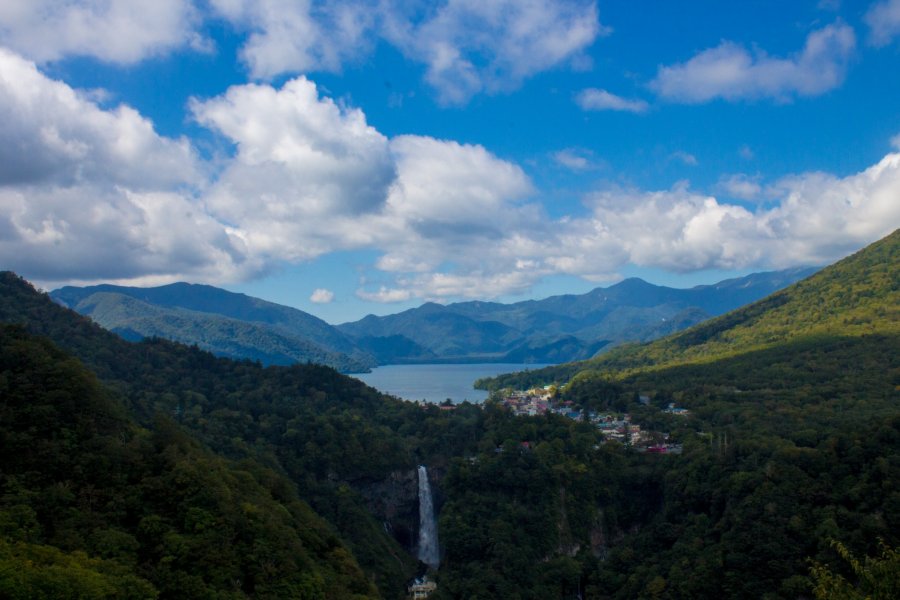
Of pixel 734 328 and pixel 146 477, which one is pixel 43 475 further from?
pixel 734 328

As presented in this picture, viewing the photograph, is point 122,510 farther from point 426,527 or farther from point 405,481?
point 405,481

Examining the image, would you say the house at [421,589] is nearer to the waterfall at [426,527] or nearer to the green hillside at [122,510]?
the waterfall at [426,527]

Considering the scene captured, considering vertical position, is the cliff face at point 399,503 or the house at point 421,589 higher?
the cliff face at point 399,503

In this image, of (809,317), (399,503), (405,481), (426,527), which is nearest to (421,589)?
(426,527)

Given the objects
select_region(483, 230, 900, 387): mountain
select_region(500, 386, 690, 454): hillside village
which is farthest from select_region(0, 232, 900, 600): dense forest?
select_region(483, 230, 900, 387): mountain

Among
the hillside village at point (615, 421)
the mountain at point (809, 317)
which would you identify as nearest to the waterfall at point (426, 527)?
the hillside village at point (615, 421)

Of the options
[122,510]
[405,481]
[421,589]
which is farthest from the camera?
[405,481]

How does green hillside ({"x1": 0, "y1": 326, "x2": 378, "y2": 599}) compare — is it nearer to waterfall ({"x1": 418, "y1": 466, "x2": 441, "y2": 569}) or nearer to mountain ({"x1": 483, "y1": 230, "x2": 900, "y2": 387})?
waterfall ({"x1": 418, "y1": 466, "x2": 441, "y2": 569})
